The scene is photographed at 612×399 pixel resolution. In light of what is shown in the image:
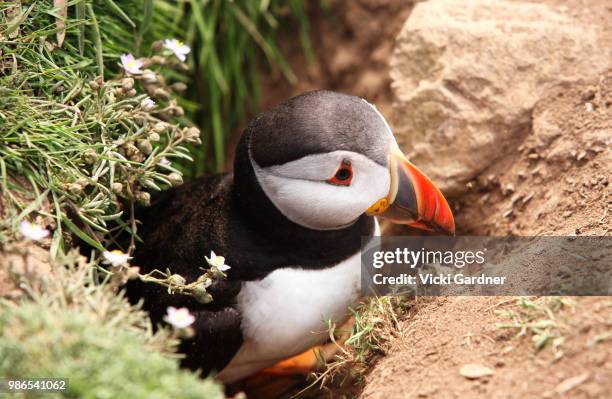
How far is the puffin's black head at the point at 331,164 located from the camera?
3211 mm

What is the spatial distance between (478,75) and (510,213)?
824 mm

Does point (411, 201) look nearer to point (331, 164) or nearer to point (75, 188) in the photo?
point (331, 164)

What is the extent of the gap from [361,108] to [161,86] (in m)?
1.18

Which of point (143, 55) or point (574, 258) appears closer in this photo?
point (574, 258)

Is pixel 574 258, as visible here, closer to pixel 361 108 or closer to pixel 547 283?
pixel 547 283

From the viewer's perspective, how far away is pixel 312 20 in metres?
5.58

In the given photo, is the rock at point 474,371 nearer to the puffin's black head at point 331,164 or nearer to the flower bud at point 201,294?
the puffin's black head at point 331,164

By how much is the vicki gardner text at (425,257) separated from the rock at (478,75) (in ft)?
1.64

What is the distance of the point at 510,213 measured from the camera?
13.0 ft

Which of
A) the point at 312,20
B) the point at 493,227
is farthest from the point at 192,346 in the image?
the point at 312,20

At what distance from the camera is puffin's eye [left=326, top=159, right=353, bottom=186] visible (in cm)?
325

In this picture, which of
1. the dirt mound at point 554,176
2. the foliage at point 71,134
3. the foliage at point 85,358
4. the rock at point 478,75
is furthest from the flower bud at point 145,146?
the dirt mound at point 554,176

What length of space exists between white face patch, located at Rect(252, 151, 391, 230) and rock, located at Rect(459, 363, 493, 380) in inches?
38.2

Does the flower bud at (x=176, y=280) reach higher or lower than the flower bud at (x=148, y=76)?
lower
